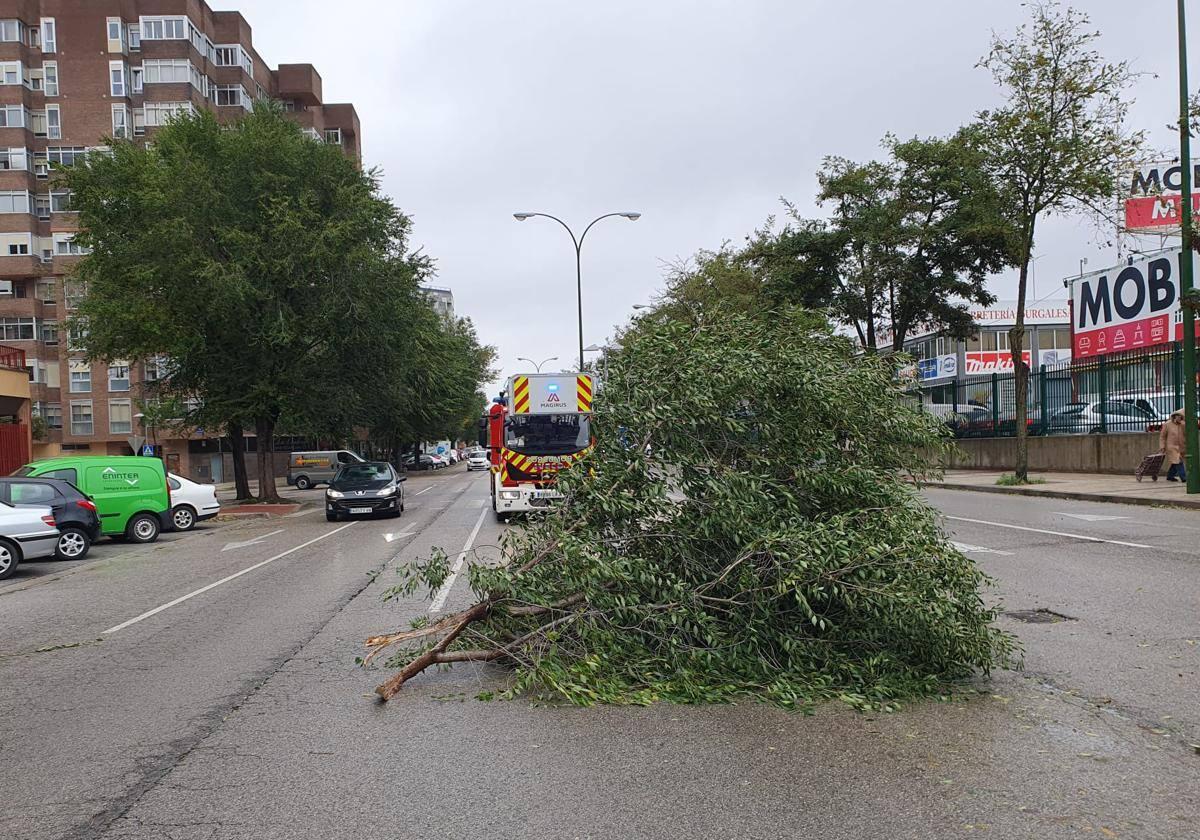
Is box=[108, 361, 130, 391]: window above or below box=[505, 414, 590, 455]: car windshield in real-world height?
above

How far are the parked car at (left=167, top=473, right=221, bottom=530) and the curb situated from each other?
58.0 feet

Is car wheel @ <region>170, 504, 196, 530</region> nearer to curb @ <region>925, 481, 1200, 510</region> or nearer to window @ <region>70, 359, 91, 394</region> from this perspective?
curb @ <region>925, 481, 1200, 510</region>

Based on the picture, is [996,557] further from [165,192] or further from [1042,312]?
[1042,312]

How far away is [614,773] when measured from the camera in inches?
198

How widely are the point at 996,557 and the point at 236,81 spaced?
210ft

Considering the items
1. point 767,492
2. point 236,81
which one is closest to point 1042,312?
point 236,81

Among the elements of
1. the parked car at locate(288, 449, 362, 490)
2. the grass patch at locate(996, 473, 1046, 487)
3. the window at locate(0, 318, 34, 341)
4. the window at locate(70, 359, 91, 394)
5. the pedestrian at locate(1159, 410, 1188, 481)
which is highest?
the window at locate(0, 318, 34, 341)

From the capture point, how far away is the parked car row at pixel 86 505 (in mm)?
15844

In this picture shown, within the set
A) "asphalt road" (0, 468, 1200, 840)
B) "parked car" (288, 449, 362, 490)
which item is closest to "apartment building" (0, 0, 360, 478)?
"parked car" (288, 449, 362, 490)

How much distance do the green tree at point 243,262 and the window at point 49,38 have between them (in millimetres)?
36124

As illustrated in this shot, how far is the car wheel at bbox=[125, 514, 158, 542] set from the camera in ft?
70.0

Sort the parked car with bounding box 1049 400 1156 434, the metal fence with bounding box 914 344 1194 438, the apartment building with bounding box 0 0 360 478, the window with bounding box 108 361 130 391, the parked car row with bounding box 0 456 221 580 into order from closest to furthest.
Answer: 1. the parked car row with bounding box 0 456 221 580
2. the metal fence with bounding box 914 344 1194 438
3. the parked car with bounding box 1049 400 1156 434
4. the apartment building with bounding box 0 0 360 478
5. the window with bounding box 108 361 130 391

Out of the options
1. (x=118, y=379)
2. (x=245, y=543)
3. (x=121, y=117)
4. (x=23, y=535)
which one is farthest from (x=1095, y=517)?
(x=121, y=117)

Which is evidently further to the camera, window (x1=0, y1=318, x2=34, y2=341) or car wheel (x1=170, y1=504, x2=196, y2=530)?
window (x1=0, y1=318, x2=34, y2=341)
